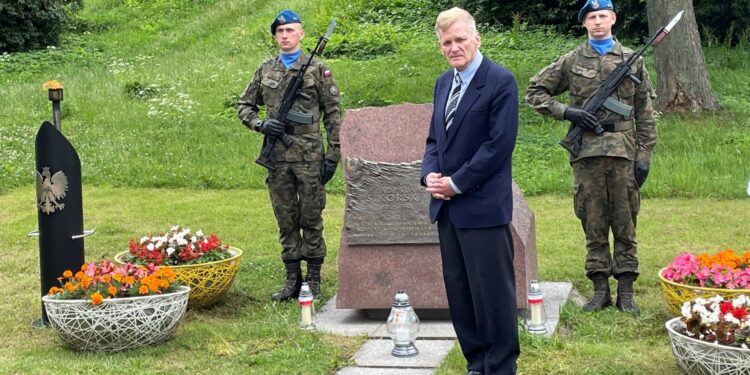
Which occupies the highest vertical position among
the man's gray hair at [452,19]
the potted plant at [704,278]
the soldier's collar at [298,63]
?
the man's gray hair at [452,19]

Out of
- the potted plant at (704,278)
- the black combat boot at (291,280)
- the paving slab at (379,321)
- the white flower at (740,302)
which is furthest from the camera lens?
the black combat boot at (291,280)

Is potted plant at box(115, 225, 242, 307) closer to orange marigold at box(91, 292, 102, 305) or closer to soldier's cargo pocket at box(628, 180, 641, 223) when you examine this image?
orange marigold at box(91, 292, 102, 305)

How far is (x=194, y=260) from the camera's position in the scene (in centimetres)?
708

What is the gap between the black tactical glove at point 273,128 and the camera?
23.9ft

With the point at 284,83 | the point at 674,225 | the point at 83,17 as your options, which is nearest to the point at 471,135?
the point at 284,83

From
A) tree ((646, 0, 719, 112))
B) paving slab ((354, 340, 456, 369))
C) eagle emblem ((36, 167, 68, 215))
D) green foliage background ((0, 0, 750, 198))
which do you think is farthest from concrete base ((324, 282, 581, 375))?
tree ((646, 0, 719, 112))

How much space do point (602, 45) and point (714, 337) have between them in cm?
238

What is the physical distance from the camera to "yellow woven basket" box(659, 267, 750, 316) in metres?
5.93

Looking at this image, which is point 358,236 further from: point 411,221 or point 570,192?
point 570,192

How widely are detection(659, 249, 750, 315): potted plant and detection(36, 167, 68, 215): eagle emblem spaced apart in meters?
3.81

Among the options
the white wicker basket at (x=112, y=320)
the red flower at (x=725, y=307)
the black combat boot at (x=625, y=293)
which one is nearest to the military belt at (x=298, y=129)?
the white wicker basket at (x=112, y=320)

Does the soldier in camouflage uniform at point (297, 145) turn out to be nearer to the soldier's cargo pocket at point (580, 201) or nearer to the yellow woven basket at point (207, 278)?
the yellow woven basket at point (207, 278)

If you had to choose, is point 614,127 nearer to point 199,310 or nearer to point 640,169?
point 640,169

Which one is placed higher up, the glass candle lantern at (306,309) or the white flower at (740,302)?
the white flower at (740,302)
